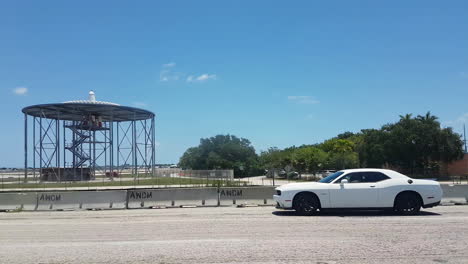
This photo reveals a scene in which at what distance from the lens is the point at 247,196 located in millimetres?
20875

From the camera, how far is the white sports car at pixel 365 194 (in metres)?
14.9

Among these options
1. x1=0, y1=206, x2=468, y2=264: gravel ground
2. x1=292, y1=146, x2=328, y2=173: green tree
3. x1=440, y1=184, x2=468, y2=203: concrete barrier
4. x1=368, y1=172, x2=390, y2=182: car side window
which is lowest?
x1=0, y1=206, x2=468, y2=264: gravel ground

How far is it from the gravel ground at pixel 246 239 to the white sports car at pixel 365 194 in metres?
0.43

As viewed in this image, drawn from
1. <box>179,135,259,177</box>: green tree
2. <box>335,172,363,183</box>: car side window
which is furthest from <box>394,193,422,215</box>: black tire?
<box>179,135,259,177</box>: green tree

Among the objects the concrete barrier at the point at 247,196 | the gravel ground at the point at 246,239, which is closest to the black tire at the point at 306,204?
the gravel ground at the point at 246,239

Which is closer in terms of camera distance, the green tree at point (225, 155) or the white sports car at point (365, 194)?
the white sports car at point (365, 194)

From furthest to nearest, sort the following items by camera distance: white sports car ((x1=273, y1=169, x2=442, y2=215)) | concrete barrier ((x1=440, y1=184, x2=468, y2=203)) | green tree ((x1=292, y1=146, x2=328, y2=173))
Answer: green tree ((x1=292, y1=146, x2=328, y2=173)) < concrete barrier ((x1=440, y1=184, x2=468, y2=203)) < white sports car ((x1=273, y1=169, x2=442, y2=215))

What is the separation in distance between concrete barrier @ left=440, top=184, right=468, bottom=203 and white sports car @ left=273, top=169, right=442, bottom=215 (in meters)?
5.45

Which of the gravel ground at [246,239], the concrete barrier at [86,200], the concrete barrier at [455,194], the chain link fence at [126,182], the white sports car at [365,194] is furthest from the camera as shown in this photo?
the chain link fence at [126,182]

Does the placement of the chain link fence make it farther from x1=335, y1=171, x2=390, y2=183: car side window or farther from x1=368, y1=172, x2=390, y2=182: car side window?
x1=368, y1=172, x2=390, y2=182: car side window

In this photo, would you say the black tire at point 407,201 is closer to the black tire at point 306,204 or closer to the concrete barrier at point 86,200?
the black tire at point 306,204

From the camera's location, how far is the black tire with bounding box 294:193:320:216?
1508 centimetres

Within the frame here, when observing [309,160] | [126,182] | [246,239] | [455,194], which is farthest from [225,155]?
[246,239]

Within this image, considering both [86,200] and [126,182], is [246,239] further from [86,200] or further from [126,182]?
[126,182]
